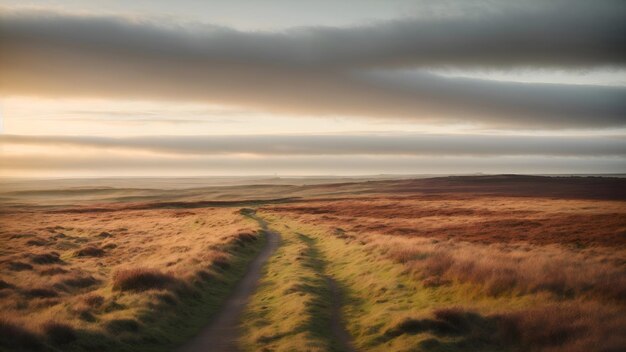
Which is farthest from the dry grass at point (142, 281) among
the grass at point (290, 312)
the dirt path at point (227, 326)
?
the grass at point (290, 312)

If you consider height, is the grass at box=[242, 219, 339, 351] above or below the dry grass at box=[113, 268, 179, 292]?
below

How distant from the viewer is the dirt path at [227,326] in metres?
15.7

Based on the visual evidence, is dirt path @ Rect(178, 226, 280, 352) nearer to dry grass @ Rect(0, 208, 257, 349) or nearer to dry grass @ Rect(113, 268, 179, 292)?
dry grass @ Rect(0, 208, 257, 349)

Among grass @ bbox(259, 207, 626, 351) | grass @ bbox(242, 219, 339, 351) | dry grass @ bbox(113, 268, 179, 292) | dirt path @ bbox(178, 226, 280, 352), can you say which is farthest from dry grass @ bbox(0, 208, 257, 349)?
grass @ bbox(259, 207, 626, 351)

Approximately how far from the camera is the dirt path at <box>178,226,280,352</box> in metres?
15.7

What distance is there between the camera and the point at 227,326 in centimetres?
1820

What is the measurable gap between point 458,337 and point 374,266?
13353mm

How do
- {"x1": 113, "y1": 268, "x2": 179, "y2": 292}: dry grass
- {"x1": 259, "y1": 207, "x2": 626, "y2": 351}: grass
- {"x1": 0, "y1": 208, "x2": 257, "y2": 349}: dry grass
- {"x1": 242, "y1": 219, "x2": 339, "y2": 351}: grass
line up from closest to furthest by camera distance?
{"x1": 259, "y1": 207, "x2": 626, "y2": 351}: grass
{"x1": 0, "y1": 208, "x2": 257, "y2": 349}: dry grass
{"x1": 242, "y1": 219, "x2": 339, "y2": 351}: grass
{"x1": 113, "y1": 268, "x2": 179, "y2": 292}: dry grass

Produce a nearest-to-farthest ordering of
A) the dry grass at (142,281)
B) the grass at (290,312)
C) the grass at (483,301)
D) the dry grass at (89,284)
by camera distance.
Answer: the grass at (483,301) → the dry grass at (89,284) → the grass at (290,312) → the dry grass at (142,281)

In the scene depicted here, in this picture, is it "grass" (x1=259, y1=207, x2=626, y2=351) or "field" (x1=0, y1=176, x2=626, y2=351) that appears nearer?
"grass" (x1=259, y1=207, x2=626, y2=351)

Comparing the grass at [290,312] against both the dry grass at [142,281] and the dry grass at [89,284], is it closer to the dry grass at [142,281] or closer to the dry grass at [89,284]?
the dry grass at [89,284]

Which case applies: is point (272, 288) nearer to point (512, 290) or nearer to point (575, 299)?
point (512, 290)

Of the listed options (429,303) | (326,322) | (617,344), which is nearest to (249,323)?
(326,322)

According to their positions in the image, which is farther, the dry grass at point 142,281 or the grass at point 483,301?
the dry grass at point 142,281
